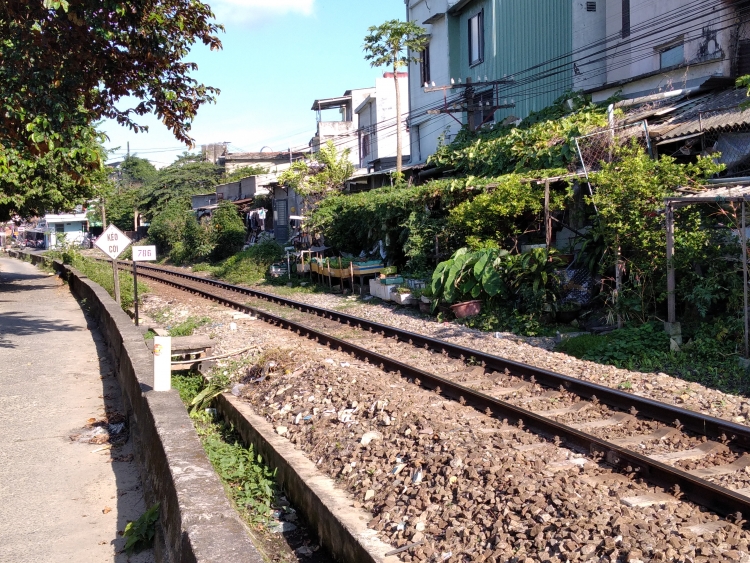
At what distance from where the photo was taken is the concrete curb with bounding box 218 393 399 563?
5.16m

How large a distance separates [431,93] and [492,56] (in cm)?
533

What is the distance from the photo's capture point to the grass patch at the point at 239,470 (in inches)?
260

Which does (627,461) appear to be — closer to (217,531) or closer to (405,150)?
(217,531)

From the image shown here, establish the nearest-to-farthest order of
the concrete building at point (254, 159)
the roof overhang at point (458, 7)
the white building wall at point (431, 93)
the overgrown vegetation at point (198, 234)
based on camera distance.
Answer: the roof overhang at point (458, 7) → the white building wall at point (431, 93) → the overgrown vegetation at point (198, 234) → the concrete building at point (254, 159)

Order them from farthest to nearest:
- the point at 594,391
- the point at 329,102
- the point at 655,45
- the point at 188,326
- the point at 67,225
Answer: the point at 67,225 < the point at 329,102 < the point at 655,45 < the point at 188,326 < the point at 594,391

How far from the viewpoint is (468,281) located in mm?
15414

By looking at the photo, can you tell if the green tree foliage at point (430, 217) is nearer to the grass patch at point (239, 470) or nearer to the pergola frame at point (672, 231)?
the pergola frame at point (672, 231)

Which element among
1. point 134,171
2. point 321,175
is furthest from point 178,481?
point 134,171

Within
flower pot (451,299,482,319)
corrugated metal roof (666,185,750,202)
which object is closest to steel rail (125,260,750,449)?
flower pot (451,299,482,319)

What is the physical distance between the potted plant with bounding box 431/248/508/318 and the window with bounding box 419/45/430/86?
18.7m

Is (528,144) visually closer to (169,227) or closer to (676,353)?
(676,353)

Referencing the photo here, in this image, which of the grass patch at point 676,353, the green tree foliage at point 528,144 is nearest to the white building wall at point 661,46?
the green tree foliage at point 528,144

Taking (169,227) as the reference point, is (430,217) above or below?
below

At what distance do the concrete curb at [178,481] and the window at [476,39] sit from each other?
22.1 metres
